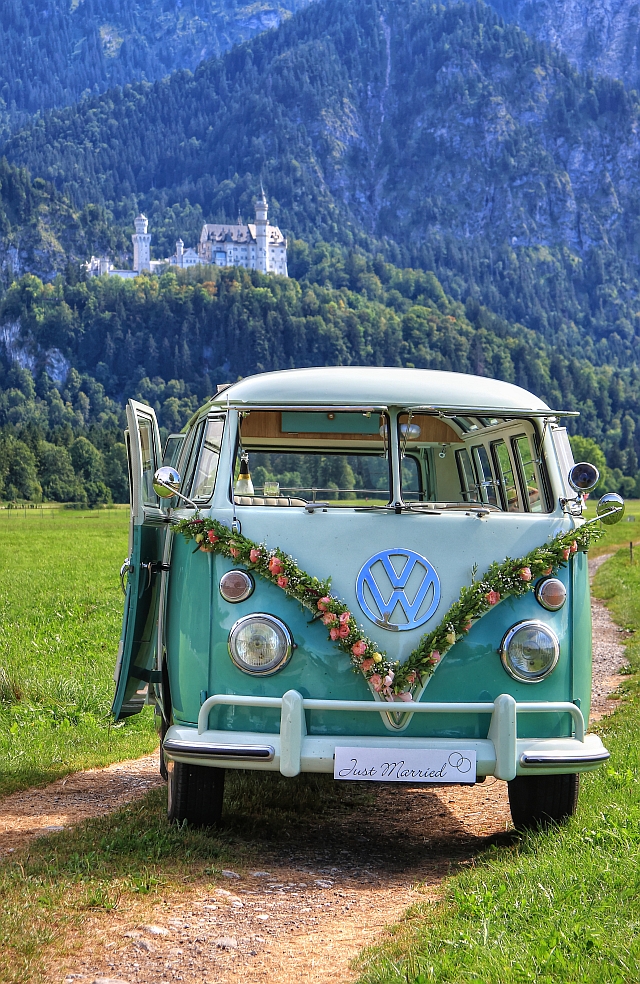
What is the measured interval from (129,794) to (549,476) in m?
3.64

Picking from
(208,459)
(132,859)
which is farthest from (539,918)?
(208,459)

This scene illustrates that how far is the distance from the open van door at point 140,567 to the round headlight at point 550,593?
2.36 m

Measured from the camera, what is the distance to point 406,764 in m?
5.90

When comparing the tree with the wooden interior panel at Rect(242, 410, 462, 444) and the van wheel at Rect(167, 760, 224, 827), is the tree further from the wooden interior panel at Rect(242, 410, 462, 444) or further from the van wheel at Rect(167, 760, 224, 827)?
the van wheel at Rect(167, 760, 224, 827)

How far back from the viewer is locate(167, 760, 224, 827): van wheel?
6445 millimetres

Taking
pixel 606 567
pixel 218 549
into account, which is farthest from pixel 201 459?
pixel 606 567

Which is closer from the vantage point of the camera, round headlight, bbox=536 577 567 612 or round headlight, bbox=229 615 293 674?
round headlight, bbox=229 615 293 674

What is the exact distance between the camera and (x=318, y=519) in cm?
626

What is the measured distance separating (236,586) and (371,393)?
1339mm

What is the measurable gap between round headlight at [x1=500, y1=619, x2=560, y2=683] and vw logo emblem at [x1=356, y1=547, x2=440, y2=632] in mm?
462

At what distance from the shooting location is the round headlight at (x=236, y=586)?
20.0 ft

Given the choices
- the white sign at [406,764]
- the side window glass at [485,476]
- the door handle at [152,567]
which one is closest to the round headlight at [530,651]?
the white sign at [406,764]

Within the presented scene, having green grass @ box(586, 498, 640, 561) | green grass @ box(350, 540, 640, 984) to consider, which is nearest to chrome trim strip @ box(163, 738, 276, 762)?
green grass @ box(350, 540, 640, 984)

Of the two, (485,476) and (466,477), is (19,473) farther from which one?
(485,476)
